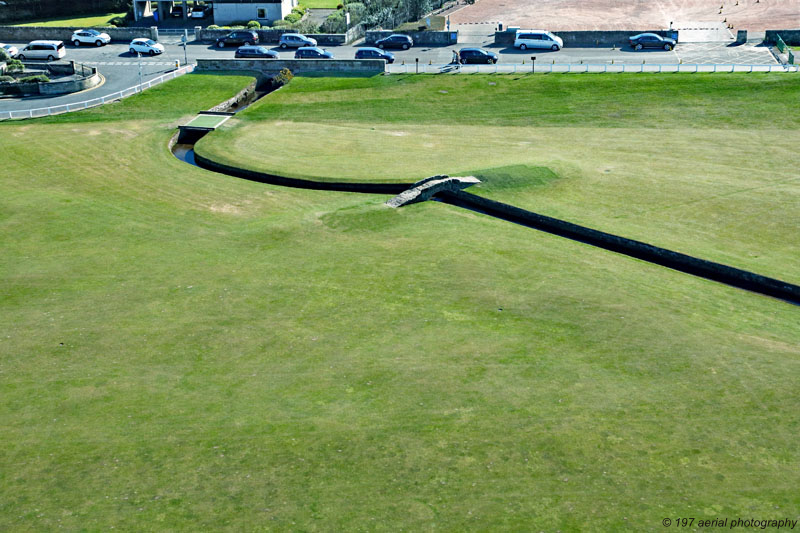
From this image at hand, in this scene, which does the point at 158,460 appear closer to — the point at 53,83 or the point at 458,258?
the point at 458,258

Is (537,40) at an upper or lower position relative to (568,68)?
upper

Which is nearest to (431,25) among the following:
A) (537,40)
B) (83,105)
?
(537,40)

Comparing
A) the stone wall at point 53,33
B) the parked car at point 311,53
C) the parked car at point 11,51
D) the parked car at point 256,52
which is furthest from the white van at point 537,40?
the parked car at point 11,51

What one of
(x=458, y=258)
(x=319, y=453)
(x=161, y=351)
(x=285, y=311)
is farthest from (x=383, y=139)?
(x=319, y=453)

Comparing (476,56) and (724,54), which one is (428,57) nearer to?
(476,56)

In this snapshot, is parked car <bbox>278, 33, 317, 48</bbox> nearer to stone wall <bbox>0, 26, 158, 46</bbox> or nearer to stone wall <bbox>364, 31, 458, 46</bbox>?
stone wall <bbox>364, 31, 458, 46</bbox>

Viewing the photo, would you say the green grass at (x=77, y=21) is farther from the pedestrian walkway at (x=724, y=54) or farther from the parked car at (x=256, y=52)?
the pedestrian walkway at (x=724, y=54)

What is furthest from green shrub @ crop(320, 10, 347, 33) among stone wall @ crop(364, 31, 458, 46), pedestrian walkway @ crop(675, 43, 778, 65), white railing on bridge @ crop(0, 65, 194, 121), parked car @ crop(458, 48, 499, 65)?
pedestrian walkway @ crop(675, 43, 778, 65)
